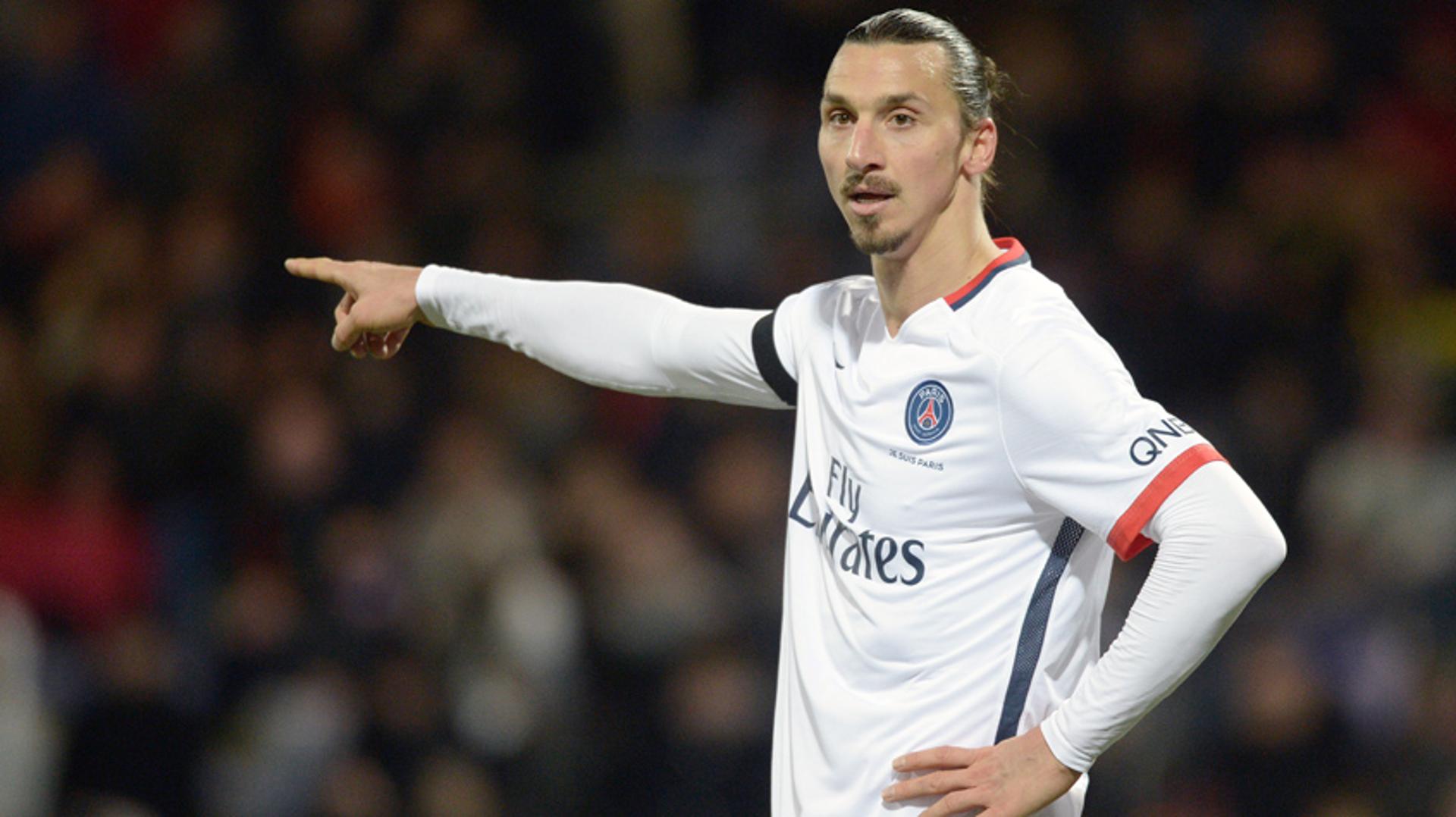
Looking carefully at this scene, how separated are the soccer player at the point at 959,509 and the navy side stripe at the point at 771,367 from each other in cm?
6

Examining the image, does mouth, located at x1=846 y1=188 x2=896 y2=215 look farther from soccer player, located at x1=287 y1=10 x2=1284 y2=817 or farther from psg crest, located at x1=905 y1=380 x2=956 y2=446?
psg crest, located at x1=905 y1=380 x2=956 y2=446

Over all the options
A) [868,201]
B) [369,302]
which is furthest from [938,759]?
[369,302]

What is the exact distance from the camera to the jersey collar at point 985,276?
2.74 meters

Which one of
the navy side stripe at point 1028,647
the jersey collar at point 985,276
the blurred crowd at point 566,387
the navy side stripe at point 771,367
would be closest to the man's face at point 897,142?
the jersey collar at point 985,276

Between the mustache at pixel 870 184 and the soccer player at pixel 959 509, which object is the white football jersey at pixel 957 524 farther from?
the mustache at pixel 870 184

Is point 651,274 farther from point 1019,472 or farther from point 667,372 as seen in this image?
point 1019,472

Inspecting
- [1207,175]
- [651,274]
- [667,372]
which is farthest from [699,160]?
[667,372]

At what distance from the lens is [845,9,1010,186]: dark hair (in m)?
2.77

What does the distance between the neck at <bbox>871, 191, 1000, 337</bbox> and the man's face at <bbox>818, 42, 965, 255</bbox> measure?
21 millimetres

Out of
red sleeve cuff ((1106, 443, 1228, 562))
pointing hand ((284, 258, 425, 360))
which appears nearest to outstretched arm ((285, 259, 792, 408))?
pointing hand ((284, 258, 425, 360))

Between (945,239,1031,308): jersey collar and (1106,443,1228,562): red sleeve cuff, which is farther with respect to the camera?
(945,239,1031,308): jersey collar

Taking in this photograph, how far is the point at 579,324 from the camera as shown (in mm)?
3219

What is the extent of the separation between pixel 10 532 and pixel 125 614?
65 cm

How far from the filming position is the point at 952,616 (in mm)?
2658
